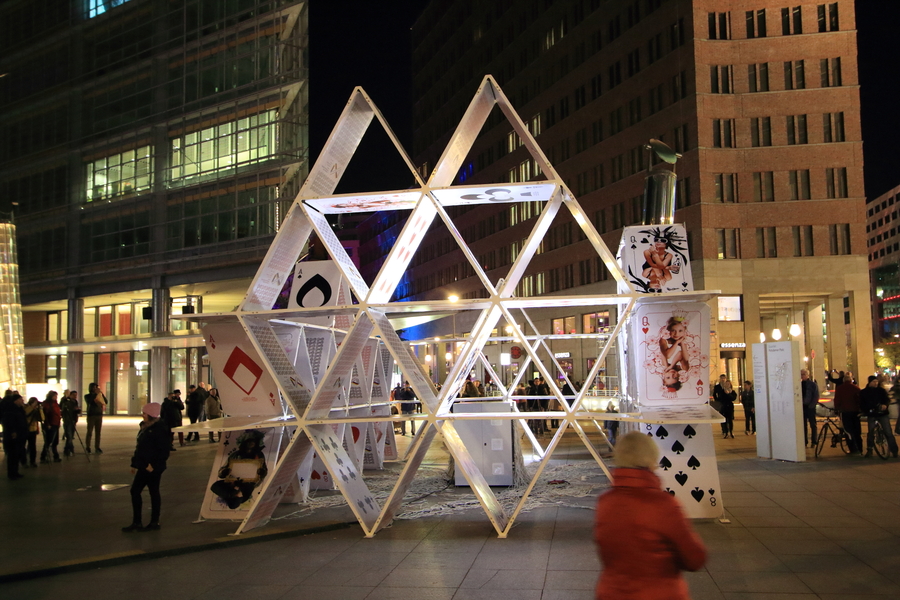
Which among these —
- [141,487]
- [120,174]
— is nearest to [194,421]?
[141,487]

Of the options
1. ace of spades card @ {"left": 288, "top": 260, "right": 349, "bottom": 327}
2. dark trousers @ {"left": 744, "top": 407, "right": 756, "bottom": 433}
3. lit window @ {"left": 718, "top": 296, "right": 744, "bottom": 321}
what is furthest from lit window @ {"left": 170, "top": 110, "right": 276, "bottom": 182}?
ace of spades card @ {"left": 288, "top": 260, "right": 349, "bottom": 327}

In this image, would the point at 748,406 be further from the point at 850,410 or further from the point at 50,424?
the point at 50,424

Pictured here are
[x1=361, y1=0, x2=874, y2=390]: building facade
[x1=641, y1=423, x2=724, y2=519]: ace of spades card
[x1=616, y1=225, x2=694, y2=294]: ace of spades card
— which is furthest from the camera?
[x1=361, y1=0, x2=874, y2=390]: building facade

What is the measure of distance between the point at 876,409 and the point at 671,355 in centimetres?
796

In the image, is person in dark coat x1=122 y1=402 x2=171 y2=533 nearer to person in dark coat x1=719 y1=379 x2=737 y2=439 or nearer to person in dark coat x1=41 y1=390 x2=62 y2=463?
person in dark coat x1=41 y1=390 x2=62 y2=463

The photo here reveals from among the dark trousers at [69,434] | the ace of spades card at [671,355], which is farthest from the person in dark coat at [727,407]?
the dark trousers at [69,434]

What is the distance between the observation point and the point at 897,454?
50.7 feet

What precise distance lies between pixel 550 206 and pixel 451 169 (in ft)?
4.49

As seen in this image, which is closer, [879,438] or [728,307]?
[879,438]

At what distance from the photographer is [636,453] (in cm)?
380

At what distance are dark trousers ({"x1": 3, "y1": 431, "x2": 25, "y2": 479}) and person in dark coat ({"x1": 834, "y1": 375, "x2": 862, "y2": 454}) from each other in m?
16.9

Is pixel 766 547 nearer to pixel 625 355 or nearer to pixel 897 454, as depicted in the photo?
pixel 625 355

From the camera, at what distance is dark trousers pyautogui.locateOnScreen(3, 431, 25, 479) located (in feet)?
52.2

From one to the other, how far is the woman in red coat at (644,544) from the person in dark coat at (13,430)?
1568 cm
